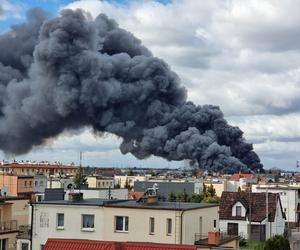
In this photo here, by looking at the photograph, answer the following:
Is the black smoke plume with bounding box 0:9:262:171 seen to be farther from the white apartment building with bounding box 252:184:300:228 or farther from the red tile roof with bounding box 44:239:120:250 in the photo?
the red tile roof with bounding box 44:239:120:250

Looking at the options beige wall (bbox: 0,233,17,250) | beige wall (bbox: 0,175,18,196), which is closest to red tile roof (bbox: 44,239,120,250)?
beige wall (bbox: 0,233,17,250)

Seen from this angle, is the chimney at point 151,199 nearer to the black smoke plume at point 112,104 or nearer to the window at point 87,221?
the window at point 87,221

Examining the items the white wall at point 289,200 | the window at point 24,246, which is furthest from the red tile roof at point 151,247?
the white wall at point 289,200

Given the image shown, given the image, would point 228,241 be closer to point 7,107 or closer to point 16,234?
point 16,234

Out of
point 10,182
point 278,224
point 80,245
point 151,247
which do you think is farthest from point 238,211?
point 10,182

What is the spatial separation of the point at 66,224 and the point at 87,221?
0.83 metres

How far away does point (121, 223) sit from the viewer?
21.7 m

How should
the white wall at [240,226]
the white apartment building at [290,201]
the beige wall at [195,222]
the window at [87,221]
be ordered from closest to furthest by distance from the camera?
1. the beige wall at [195,222]
2. the window at [87,221]
3. the white wall at [240,226]
4. the white apartment building at [290,201]

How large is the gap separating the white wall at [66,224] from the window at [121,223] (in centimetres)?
53

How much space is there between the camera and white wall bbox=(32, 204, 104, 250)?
21.9 m

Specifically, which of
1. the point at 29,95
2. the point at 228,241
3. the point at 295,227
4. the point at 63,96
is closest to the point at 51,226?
the point at 228,241

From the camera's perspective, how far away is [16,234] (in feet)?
87.7

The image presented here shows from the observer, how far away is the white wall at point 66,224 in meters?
21.9

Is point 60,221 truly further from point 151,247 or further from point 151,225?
point 151,247
